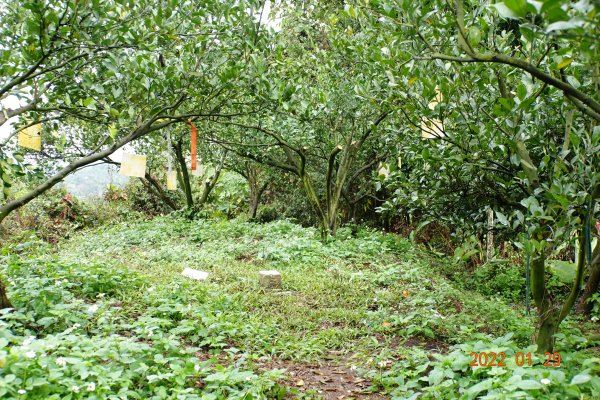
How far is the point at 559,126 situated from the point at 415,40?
1.08 meters

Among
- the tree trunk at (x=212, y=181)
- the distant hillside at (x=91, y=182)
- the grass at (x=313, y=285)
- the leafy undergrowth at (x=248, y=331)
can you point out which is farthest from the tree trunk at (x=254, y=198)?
the leafy undergrowth at (x=248, y=331)

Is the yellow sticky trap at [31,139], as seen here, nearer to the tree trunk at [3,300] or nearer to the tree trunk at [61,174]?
the tree trunk at [61,174]

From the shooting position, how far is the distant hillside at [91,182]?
1156 cm

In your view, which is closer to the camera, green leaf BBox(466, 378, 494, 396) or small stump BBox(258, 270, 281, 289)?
green leaf BBox(466, 378, 494, 396)

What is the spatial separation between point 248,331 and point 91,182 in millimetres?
10762

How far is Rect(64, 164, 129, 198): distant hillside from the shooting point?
11562 millimetres

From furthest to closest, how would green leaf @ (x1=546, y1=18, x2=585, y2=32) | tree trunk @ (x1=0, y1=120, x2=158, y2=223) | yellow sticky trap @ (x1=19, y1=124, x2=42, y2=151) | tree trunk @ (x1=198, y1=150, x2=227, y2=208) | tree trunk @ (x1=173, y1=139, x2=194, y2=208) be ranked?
1. tree trunk @ (x1=198, y1=150, x2=227, y2=208)
2. tree trunk @ (x1=173, y1=139, x2=194, y2=208)
3. yellow sticky trap @ (x1=19, y1=124, x2=42, y2=151)
4. tree trunk @ (x1=0, y1=120, x2=158, y2=223)
5. green leaf @ (x1=546, y1=18, x2=585, y2=32)

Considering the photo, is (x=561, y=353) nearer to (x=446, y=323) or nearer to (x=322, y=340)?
(x=446, y=323)

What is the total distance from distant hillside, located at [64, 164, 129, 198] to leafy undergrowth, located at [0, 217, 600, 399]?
6247 mm

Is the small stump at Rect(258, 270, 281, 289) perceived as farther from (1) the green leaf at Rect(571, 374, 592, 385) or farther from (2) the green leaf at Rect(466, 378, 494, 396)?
(1) the green leaf at Rect(571, 374, 592, 385)

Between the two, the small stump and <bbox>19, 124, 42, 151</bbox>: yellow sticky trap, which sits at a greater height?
<bbox>19, 124, 42, 151</bbox>: yellow sticky trap

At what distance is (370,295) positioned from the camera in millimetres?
4438

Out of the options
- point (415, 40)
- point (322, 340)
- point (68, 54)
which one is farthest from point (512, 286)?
point (68, 54)

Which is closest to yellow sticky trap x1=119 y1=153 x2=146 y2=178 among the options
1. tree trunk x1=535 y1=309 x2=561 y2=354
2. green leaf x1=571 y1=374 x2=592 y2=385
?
tree trunk x1=535 y1=309 x2=561 y2=354
